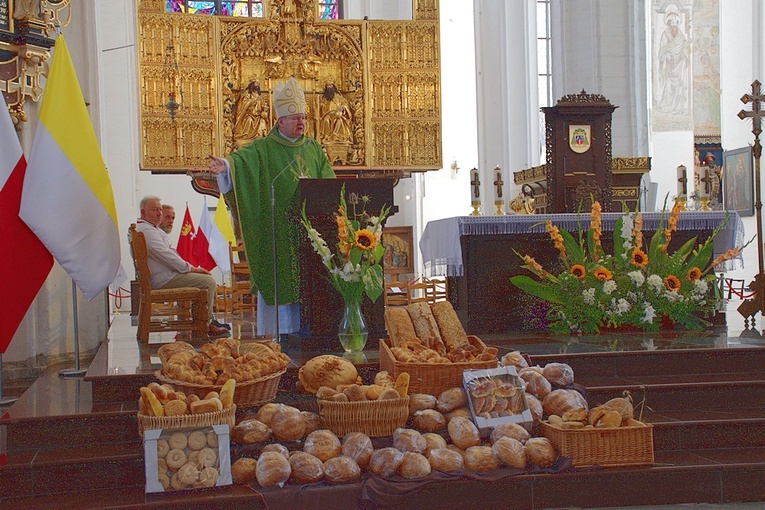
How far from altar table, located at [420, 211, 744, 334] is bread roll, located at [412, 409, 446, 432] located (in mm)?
3479

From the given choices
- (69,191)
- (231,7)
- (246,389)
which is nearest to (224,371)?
(246,389)

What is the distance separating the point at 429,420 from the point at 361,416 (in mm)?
374

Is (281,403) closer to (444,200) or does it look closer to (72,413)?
(72,413)

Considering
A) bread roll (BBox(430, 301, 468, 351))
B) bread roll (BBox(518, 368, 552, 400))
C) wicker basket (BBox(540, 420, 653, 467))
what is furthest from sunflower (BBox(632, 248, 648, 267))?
wicker basket (BBox(540, 420, 653, 467))

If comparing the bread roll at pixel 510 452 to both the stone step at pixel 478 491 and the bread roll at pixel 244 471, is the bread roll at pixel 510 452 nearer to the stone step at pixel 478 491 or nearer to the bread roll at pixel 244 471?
the stone step at pixel 478 491

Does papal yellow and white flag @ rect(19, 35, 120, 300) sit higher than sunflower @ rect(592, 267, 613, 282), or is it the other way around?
papal yellow and white flag @ rect(19, 35, 120, 300)

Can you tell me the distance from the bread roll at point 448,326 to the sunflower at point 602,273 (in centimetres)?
190

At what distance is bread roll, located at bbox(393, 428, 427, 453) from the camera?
15.8 ft

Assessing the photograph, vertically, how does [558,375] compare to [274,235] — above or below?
below

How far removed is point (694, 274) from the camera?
315 inches

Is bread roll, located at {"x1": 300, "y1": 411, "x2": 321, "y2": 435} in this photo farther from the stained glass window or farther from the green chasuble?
the stained glass window

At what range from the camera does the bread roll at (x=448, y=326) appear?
6113 mm

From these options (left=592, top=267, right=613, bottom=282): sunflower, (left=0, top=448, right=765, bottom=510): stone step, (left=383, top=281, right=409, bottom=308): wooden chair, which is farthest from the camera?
(left=383, top=281, right=409, bottom=308): wooden chair

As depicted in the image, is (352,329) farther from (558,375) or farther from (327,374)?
(558,375)
